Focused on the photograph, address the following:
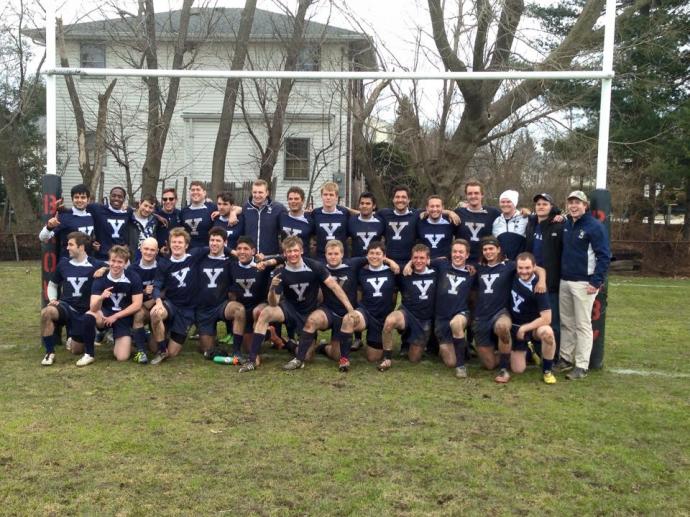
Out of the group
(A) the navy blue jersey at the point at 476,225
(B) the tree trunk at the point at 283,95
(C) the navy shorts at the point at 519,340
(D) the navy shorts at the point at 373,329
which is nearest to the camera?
(C) the navy shorts at the point at 519,340

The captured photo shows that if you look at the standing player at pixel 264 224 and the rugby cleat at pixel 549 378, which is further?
the standing player at pixel 264 224

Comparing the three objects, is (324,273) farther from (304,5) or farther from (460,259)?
(304,5)

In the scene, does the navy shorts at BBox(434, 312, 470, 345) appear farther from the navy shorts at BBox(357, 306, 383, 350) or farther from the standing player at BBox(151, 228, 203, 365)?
the standing player at BBox(151, 228, 203, 365)

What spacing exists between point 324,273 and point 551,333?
207 cm

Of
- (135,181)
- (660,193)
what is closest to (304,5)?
(135,181)

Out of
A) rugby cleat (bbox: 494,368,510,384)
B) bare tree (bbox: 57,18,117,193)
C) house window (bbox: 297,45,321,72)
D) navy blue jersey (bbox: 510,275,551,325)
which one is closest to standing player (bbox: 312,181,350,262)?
navy blue jersey (bbox: 510,275,551,325)

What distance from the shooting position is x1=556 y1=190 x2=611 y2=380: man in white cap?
5574mm

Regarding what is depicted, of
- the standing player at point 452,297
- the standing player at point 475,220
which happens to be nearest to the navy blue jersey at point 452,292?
the standing player at point 452,297

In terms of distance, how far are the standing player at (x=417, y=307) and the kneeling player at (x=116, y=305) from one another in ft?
7.91

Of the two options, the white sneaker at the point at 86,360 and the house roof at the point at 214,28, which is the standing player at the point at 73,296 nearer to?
the white sneaker at the point at 86,360

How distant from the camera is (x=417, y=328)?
6.02 m

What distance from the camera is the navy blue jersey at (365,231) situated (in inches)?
256

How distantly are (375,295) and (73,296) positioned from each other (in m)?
2.90

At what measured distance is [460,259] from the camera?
5887mm
